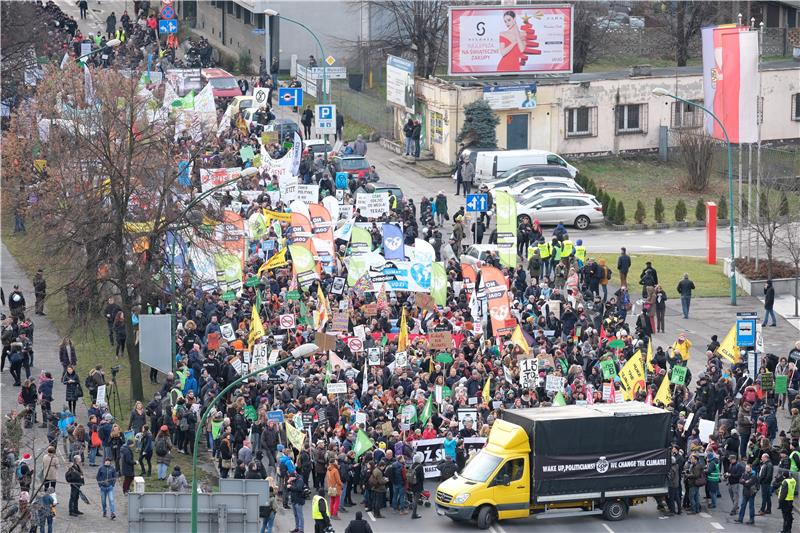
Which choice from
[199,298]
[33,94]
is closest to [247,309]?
[199,298]

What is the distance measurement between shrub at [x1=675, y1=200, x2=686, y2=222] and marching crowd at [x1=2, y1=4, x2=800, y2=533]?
14.9 meters

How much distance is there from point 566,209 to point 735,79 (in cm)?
966

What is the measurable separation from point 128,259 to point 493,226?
748 inches

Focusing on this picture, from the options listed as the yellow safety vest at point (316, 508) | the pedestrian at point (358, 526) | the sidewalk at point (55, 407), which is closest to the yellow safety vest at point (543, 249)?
the sidewalk at point (55, 407)

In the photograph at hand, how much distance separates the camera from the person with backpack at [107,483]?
33.7 m

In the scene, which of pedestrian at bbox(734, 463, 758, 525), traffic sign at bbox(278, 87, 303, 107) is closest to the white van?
traffic sign at bbox(278, 87, 303, 107)

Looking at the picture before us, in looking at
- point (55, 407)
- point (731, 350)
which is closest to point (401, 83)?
point (731, 350)

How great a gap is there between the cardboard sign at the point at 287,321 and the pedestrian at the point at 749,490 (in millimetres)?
11851

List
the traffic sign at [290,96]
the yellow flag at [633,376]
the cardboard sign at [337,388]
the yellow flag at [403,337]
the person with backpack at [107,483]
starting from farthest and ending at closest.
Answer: the traffic sign at [290,96] → the yellow flag at [403,337] → the yellow flag at [633,376] → the cardboard sign at [337,388] → the person with backpack at [107,483]

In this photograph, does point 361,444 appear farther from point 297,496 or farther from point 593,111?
point 593,111

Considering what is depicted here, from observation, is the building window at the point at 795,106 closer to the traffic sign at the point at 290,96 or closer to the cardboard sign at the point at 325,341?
the traffic sign at the point at 290,96

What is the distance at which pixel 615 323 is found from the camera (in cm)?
4331

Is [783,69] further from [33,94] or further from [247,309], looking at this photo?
[247,309]

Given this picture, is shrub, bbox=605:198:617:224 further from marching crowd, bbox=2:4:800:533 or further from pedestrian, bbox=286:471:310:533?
pedestrian, bbox=286:471:310:533
